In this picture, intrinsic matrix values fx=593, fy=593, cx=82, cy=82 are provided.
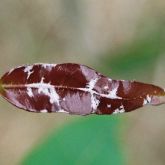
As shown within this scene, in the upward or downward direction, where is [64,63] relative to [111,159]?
upward

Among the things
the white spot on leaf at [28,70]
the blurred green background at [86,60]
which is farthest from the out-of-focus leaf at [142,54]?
the white spot on leaf at [28,70]

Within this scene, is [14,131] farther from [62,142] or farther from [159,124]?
[159,124]

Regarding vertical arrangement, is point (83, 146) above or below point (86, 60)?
below

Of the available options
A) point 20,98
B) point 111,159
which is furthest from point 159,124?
point 20,98

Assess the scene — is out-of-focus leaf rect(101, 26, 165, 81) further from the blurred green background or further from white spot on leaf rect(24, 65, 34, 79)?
white spot on leaf rect(24, 65, 34, 79)

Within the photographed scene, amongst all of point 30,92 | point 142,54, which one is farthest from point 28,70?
point 142,54

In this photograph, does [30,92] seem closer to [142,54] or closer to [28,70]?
[28,70]
